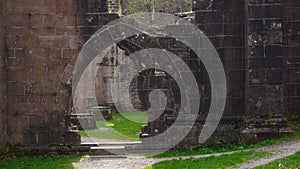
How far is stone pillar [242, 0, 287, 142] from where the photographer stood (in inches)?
438

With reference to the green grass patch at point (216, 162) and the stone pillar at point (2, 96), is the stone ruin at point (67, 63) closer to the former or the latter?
the stone pillar at point (2, 96)

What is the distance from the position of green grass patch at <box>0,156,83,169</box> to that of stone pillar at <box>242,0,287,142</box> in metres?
4.30

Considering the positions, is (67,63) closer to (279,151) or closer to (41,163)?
(41,163)

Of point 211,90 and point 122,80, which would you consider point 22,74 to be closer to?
point 211,90

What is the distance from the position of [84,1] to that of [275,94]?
532cm

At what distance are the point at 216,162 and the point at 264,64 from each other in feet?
10.5

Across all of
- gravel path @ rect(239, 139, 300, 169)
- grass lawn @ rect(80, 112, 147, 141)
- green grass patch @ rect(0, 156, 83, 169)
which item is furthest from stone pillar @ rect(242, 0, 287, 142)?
grass lawn @ rect(80, 112, 147, 141)

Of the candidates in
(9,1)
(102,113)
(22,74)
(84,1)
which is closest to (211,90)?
(84,1)

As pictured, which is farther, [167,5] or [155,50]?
[167,5]

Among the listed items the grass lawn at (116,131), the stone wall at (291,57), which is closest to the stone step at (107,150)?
the grass lawn at (116,131)

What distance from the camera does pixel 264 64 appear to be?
1116 cm

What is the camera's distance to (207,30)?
1174 centimetres

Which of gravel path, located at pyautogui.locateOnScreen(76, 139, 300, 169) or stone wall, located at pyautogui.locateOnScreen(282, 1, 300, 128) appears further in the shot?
stone wall, located at pyautogui.locateOnScreen(282, 1, 300, 128)

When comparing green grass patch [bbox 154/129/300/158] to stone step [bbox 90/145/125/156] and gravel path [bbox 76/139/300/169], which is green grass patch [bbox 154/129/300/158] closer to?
gravel path [bbox 76/139/300/169]
